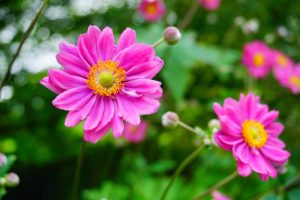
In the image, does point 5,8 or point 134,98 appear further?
point 5,8

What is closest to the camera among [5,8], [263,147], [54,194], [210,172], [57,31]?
[263,147]

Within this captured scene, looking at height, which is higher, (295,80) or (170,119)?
(295,80)

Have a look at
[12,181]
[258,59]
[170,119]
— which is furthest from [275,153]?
[258,59]

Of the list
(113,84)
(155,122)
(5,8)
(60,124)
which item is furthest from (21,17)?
(113,84)

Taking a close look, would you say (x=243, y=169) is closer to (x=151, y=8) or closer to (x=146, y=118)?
(x=146, y=118)

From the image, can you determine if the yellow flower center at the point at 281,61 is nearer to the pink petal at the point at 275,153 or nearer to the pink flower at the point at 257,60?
the pink flower at the point at 257,60

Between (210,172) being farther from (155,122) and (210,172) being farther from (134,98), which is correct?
(134,98)
